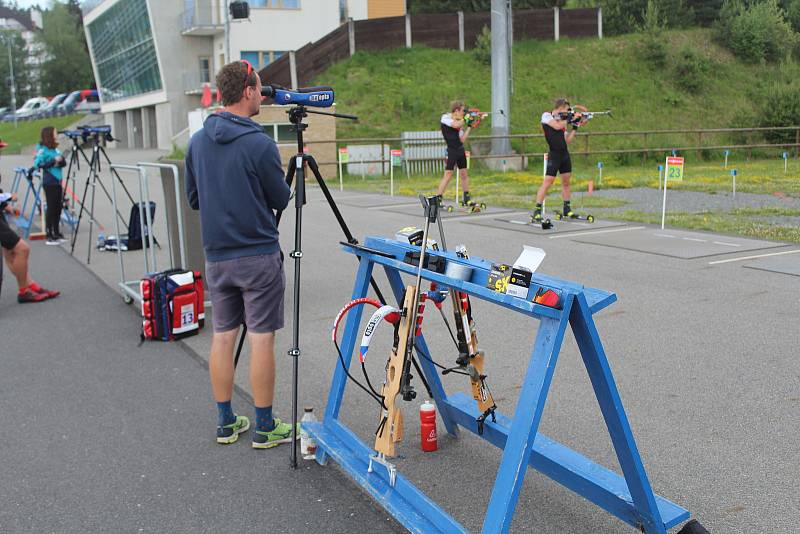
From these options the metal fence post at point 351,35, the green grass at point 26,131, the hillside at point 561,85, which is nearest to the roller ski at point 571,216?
the hillside at point 561,85

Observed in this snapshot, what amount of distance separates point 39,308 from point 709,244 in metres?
8.42

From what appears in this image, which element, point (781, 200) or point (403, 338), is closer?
point (403, 338)

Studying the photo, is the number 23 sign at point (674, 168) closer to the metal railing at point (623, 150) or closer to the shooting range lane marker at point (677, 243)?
the shooting range lane marker at point (677, 243)

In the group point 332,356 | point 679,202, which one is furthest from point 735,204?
point 332,356

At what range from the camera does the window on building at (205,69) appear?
52.2 meters

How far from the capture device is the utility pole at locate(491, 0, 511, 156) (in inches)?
960

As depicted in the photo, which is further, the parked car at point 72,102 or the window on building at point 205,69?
the parked car at point 72,102

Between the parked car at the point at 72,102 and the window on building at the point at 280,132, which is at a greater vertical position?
the parked car at the point at 72,102

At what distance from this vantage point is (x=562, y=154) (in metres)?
13.1

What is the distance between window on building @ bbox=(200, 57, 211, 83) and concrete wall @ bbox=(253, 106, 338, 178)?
1077 inches

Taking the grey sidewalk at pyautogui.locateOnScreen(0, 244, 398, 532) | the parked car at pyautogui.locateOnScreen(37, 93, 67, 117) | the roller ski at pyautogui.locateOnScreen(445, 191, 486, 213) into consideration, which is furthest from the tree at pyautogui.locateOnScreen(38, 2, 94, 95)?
the grey sidewalk at pyautogui.locateOnScreen(0, 244, 398, 532)

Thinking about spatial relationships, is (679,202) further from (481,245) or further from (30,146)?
(30,146)

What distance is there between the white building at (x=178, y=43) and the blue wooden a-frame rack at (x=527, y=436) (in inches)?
1514

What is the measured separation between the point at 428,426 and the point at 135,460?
5.32 feet
